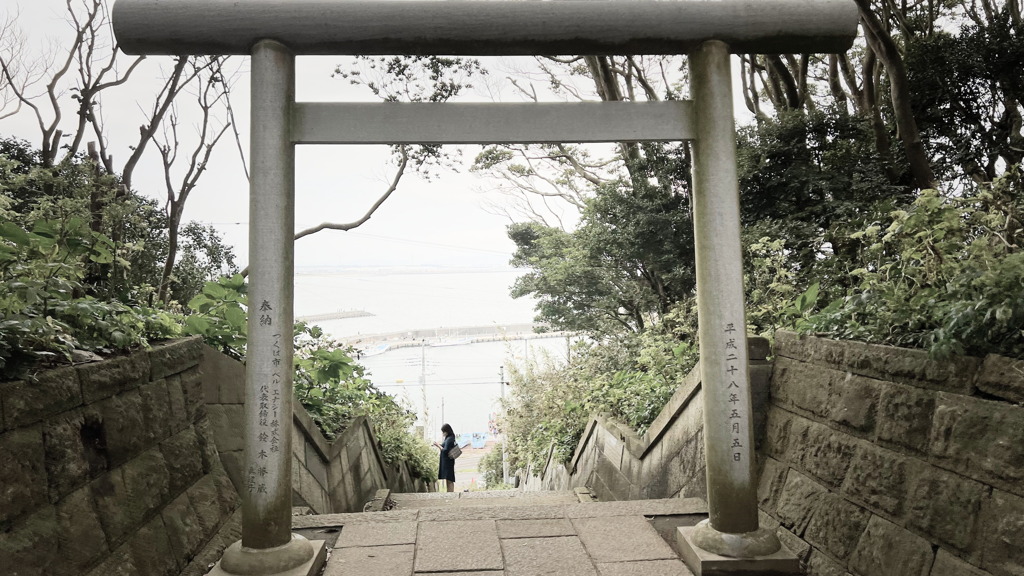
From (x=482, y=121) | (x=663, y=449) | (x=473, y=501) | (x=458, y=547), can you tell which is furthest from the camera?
(x=473, y=501)

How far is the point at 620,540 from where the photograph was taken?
346cm

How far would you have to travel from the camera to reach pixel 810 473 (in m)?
3.30

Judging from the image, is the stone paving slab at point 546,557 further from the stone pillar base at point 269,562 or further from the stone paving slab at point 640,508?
the stone pillar base at point 269,562

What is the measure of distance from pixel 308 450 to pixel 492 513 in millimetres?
1729

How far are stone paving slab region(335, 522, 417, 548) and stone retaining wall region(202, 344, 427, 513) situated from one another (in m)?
0.71

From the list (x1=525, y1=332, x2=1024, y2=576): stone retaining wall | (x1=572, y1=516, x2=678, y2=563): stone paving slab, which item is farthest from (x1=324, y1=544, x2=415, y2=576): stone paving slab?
(x1=525, y1=332, x2=1024, y2=576): stone retaining wall

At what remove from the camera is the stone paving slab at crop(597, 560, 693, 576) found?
9.91ft

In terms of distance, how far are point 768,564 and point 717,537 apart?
9.9 inches

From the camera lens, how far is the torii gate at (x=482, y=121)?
3.01 m

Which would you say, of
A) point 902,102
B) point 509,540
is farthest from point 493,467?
point 509,540

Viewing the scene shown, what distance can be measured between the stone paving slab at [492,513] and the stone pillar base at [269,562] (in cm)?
97

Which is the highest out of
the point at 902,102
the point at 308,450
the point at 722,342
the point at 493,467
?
the point at 902,102

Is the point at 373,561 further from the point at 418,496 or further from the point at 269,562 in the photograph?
the point at 418,496

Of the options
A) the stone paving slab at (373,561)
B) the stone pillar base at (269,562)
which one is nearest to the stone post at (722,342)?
the stone paving slab at (373,561)
